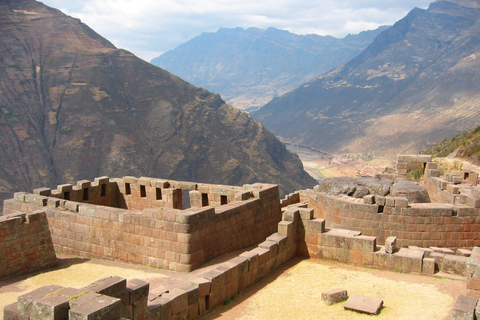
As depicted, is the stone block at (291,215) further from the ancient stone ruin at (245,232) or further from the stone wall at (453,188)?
the stone wall at (453,188)

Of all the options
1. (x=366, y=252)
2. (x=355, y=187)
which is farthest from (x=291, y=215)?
(x=355, y=187)

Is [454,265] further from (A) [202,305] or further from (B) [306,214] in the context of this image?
(A) [202,305]

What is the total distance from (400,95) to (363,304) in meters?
129

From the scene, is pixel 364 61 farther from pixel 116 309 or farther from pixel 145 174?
pixel 116 309

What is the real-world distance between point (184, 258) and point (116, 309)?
6170mm

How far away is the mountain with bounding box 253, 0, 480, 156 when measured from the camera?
9788 centimetres

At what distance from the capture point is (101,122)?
63750 mm

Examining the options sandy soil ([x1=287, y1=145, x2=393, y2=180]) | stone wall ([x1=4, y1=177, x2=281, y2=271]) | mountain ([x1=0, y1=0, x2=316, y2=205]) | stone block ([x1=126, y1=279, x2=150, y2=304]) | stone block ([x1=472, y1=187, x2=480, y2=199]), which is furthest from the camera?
sandy soil ([x1=287, y1=145, x2=393, y2=180])

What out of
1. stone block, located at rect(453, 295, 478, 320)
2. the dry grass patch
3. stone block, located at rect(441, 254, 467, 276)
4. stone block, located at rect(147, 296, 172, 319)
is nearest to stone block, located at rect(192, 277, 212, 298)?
stone block, located at rect(147, 296, 172, 319)

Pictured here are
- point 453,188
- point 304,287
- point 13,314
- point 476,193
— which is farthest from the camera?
point 453,188

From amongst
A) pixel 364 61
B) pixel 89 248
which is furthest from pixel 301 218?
pixel 364 61

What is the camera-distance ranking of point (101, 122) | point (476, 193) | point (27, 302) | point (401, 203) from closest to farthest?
1. point (27, 302)
2. point (401, 203)
3. point (476, 193)
4. point (101, 122)

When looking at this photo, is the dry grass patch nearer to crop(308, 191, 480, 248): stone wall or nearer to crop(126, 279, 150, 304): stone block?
crop(126, 279, 150, 304): stone block

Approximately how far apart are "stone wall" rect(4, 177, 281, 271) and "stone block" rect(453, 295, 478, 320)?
6811 mm
